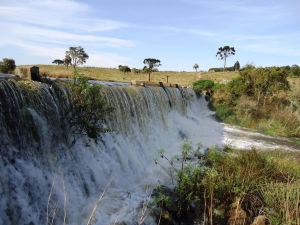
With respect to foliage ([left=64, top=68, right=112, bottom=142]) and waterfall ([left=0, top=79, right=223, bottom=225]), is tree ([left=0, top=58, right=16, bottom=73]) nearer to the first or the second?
waterfall ([left=0, top=79, right=223, bottom=225])

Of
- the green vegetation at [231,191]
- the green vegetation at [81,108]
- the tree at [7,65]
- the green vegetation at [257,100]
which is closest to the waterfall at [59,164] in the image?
the green vegetation at [81,108]

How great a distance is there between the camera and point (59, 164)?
Result: 5.89 m

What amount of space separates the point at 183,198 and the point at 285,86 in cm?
1922

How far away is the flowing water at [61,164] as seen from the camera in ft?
15.2

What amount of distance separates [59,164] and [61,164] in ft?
0.22

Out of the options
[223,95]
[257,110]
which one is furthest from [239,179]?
[223,95]

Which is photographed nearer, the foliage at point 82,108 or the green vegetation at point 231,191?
the green vegetation at point 231,191

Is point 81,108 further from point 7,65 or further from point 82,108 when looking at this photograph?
point 7,65

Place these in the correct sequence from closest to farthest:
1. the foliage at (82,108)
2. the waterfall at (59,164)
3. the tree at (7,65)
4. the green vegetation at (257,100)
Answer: the waterfall at (59,164) → the foliage at (82,108) → the tree at (7,65) → the green vegetation at (257,100)

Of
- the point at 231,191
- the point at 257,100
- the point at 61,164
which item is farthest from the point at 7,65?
the point at 257,100

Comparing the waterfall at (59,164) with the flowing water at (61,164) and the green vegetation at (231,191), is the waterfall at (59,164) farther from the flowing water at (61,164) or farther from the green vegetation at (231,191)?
the green vegetation at (231,191)

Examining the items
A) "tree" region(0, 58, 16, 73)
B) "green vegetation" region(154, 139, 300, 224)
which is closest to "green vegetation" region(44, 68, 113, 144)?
"green vegetation" region(154, 139, 300, 224)

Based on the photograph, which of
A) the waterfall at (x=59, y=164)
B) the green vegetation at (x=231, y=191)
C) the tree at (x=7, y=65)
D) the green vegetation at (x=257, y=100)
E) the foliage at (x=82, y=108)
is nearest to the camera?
the waterfall at (x=59, y=164)

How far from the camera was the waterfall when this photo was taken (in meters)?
4.62
